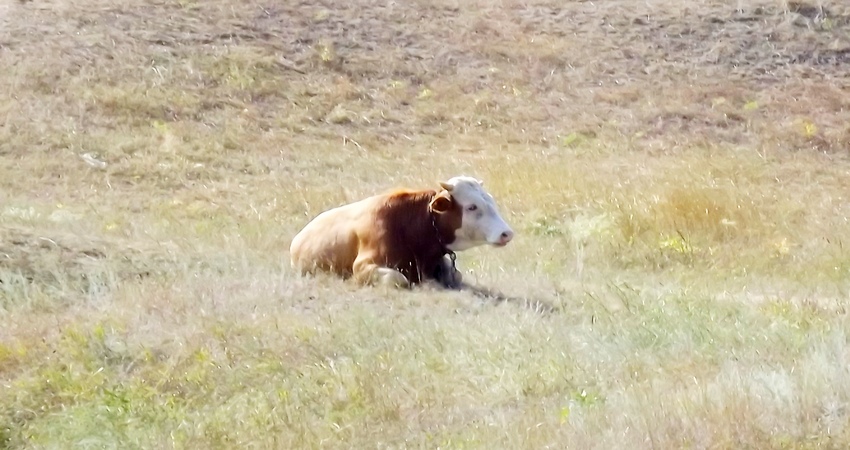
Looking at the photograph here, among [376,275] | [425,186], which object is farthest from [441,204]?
[425,186]

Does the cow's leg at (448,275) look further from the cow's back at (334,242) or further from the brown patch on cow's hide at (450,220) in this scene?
the cow's back at (334,242)

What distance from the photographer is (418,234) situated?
37.9ft

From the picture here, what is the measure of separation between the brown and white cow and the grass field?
0.50m

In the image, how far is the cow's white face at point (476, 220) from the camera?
37.4 ft

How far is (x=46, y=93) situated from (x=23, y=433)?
1931 cm

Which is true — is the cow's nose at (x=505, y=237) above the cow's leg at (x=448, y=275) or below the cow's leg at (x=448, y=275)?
above

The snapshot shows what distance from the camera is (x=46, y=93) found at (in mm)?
25938

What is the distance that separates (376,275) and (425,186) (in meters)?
8.42

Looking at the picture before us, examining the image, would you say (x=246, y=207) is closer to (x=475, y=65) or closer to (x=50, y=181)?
(x=50, y=181)

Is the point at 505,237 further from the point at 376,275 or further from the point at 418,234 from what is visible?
the point at 376,275

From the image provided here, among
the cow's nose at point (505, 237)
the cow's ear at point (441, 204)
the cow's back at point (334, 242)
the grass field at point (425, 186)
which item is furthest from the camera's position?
the cow's back at point (334, 242)

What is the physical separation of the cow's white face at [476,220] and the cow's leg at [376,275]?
854 millimetres

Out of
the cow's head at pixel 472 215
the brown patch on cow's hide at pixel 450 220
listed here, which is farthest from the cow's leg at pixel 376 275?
the cow's head at pixel 472 215

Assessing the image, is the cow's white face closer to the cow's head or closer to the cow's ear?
the cow's head
